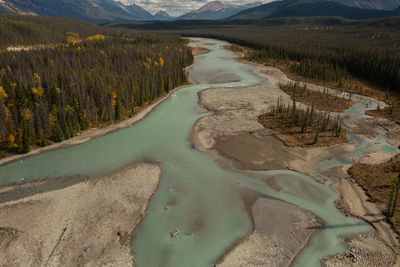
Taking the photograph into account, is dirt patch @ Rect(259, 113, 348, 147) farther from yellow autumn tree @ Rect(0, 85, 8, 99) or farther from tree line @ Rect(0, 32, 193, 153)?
yellow autumn tree @ Rect(0, 85, 8, 99)

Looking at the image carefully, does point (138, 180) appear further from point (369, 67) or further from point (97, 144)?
point (369, 67)

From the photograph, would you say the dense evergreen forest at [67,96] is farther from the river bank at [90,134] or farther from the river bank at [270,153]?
the river bank at [270,153]

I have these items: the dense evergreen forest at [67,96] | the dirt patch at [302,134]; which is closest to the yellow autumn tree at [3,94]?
the dense evergreen forest at [67,96]

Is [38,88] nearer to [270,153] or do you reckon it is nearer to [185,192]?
[185,192]

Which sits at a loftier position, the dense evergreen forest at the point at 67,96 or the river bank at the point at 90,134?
the dense evergreen forest at the point at 67,96

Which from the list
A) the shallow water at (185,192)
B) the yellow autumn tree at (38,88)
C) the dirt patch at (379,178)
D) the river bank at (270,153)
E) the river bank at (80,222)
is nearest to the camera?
the river bank at (80,222)

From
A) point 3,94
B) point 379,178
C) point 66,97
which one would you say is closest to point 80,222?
point 66,97
